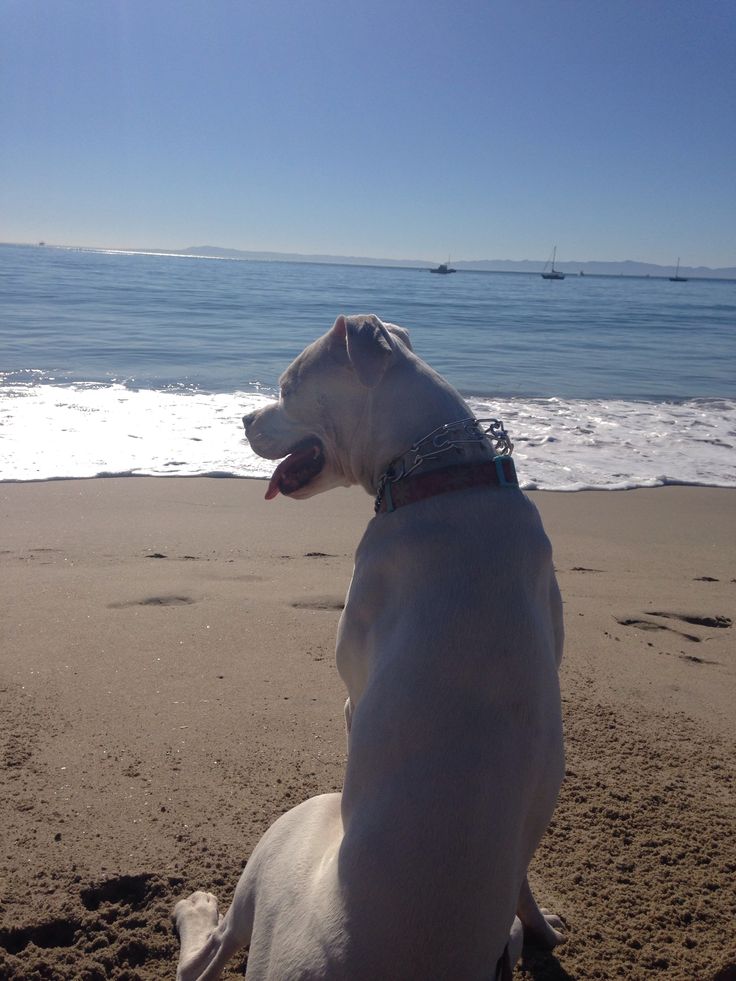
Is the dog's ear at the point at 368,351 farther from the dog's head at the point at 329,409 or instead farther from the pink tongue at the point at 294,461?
the pink tongue at the point at 294,461

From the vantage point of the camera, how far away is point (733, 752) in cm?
367

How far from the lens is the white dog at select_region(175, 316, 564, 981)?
1700 mm

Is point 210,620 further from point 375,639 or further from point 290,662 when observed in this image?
point 375,639

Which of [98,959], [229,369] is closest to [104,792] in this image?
[98,959]

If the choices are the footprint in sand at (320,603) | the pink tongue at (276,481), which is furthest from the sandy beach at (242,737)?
the pink tongue at (276,481)

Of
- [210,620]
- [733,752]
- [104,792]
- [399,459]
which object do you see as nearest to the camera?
[399,459]

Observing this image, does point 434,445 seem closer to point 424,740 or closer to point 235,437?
point 424,740

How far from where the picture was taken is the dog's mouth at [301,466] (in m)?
2.87

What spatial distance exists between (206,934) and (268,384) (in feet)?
40.0

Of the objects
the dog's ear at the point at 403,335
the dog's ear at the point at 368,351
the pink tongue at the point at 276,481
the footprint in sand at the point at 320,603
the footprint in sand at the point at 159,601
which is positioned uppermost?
the dog's ear at the point at 403,335

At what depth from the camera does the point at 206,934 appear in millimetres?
2506

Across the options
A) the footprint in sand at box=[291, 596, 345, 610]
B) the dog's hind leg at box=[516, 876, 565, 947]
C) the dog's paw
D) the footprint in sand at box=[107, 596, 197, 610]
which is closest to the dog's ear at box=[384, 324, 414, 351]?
the dog's hind leg at box=[516, 876, 565, 947]

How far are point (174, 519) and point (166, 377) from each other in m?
8.16

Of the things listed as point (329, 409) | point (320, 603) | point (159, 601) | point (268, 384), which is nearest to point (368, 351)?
point (329, 409)
